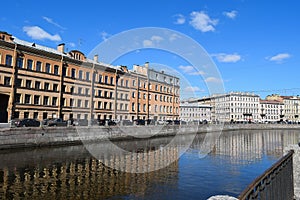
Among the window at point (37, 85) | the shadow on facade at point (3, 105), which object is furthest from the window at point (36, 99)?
the shadow on facade at point (3, 105)

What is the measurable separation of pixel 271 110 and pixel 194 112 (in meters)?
46.3

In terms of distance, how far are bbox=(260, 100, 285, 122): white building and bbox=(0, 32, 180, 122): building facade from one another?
83.2m

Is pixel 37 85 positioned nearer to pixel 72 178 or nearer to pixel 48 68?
pixel 48 68

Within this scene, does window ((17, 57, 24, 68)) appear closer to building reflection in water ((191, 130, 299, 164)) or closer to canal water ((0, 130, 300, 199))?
canal water ((0, 130, 300, 199))

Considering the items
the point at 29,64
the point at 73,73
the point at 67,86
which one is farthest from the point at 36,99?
the point at 73,73

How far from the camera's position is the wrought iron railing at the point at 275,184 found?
5180 millimetres

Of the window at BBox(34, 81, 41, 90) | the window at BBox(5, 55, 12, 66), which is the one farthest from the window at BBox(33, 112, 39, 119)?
the window at BBox(5, 55, 12, 66)

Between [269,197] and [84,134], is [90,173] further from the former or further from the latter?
[84,134]

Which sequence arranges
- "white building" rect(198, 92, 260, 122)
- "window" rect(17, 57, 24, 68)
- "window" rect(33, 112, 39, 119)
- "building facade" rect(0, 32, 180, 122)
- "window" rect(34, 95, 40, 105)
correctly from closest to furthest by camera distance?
"building facade" rect(0, 32, 180, 122) → "window" rect(17, 57, 24, 68) → "window" rect(33, 112, 39, 119) → "window" rect(34, 95, 40, 105) → "white building" rect(198, 92, 260, 122)

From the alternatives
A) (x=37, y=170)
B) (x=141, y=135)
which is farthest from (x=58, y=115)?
(x=37, y=170)

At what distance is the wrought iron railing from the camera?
5.18 m

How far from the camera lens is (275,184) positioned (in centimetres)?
685

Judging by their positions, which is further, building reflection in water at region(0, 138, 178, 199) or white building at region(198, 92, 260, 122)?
white building at region(198, 92, 260, 122)

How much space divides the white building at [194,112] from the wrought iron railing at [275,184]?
4349 inches
